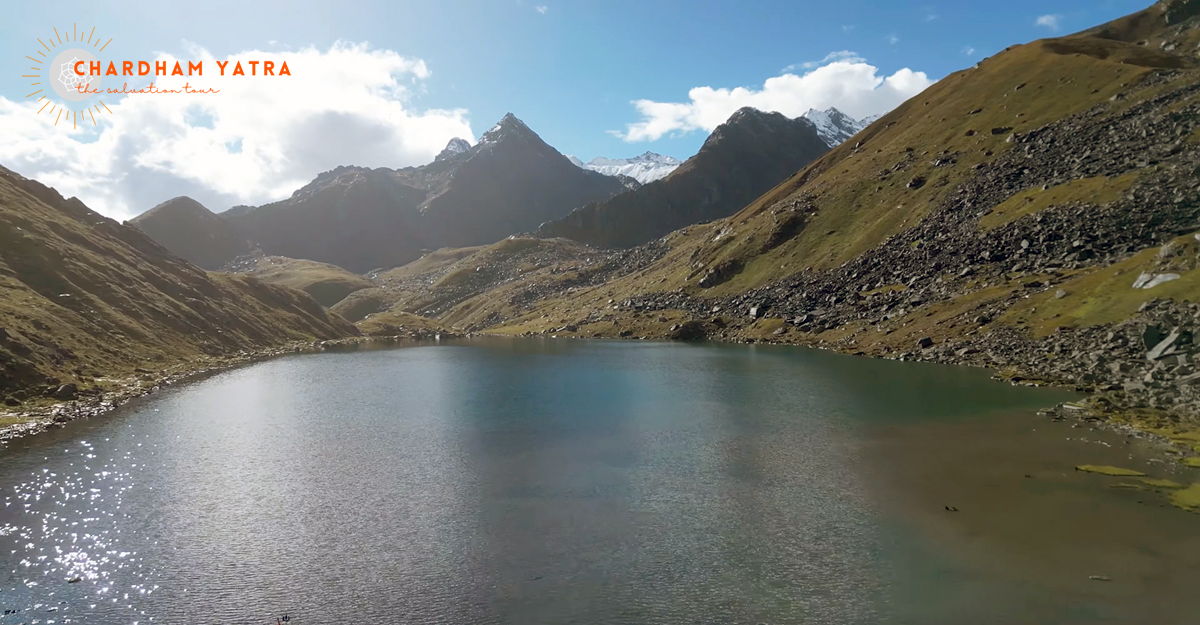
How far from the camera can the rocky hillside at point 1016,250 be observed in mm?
70875

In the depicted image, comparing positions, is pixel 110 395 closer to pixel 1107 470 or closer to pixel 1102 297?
pixel 1107 470

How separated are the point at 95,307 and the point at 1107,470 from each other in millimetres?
118051

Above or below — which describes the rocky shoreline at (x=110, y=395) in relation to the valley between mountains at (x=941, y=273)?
below

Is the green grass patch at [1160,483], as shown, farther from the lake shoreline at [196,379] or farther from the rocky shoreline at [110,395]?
the rocky shoreline at [110,395]

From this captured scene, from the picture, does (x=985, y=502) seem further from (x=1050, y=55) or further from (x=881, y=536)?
(x=1050, y=55)

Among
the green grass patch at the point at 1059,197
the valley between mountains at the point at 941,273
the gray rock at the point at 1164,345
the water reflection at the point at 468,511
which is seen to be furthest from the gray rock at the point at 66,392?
the green grass patch at the point at 1059,197

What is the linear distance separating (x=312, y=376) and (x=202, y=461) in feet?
175

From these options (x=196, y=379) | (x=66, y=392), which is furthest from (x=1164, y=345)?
(x=196, y=379)

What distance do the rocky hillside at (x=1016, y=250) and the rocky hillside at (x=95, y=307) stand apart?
3556 inches

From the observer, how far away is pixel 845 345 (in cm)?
11331

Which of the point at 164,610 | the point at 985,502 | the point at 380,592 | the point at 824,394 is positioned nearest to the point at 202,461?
the point at 164,610

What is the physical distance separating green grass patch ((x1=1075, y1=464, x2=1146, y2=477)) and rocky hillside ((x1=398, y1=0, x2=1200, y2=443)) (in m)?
8.90

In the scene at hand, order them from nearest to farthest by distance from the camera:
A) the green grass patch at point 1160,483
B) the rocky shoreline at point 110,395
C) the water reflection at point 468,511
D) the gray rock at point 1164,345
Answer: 1. the water reflection at point 468,511
2. the green grass patch at point 1160,483
3. the rocky shoreline at point 110,395
4. the gray rock at point 1164,345

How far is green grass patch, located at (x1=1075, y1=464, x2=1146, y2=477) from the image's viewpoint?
40494 millimetres
